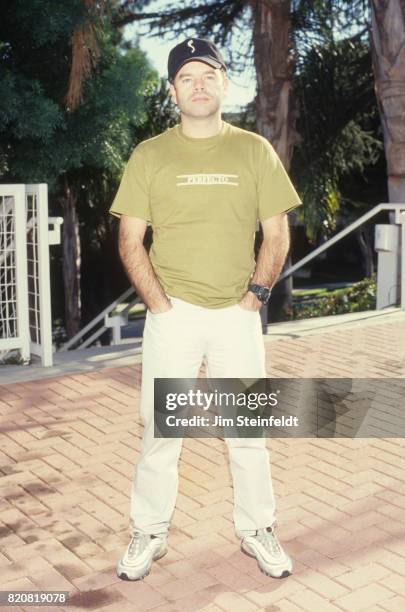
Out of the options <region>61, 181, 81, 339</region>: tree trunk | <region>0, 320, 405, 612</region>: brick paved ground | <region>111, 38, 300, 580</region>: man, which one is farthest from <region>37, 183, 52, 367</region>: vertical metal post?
<region>61, 181, 81, 339</region>: tree trunk

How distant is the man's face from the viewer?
9.84 feet

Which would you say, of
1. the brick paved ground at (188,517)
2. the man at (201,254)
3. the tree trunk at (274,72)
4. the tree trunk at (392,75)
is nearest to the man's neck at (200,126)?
the man at (201,254)

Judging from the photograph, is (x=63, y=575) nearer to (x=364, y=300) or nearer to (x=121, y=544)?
(x=121, y=544)

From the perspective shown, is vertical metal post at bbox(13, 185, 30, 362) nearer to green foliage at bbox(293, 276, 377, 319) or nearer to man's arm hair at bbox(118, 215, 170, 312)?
man's arm hair at bbox(118, 215, 170, 312)

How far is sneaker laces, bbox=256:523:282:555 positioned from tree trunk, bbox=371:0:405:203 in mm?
7595

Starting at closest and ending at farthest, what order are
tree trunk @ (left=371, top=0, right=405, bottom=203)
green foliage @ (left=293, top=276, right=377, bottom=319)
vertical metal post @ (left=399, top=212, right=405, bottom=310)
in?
vertical metal post @ (left=399, top=212, right=405, bottom=310), tree trunk @ (left=371, top=0, right=405, bottom=203), green foliage @ (left=293, top=276, right=377, bottom=319)

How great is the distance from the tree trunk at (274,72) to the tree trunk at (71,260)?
22.6ft

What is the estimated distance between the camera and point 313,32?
50.0 feet

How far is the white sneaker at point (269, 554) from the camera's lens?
318cm

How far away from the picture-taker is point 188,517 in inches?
149

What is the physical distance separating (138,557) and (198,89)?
177cm

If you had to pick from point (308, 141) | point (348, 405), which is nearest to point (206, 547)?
point (348, 405)

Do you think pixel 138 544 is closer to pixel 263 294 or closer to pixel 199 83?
pixel 263 294

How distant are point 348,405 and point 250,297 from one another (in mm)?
2548
